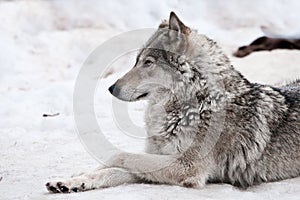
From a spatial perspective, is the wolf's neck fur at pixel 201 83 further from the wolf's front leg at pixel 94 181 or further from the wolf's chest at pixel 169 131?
the wolf's front leg at pixel 94 181

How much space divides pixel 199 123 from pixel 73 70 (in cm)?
463

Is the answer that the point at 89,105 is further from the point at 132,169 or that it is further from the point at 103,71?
the point at 132,169

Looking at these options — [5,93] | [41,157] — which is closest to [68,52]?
[5,93]

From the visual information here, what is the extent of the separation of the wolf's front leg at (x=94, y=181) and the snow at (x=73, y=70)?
0.29ft

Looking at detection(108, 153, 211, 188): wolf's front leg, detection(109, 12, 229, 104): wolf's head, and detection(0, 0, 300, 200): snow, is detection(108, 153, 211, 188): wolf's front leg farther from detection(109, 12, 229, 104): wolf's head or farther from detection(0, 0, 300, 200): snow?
detection(109, 12, 229, 104): wolf's head

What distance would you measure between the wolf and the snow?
0.12m

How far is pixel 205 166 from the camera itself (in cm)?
413

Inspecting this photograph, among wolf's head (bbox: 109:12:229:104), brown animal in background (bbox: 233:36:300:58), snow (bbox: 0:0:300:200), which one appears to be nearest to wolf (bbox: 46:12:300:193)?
wolf's head (bbox: 109:12:229:104)

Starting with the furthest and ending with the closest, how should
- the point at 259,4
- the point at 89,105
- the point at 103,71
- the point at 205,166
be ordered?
the point at 259,4
the point at 103,71
the point at 89,105
the point at 205,166

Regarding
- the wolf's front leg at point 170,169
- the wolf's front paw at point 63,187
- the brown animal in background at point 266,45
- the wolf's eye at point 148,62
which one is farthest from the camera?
the brown animal in background at point 266,45

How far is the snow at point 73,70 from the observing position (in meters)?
4.18

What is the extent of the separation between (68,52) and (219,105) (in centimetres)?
498

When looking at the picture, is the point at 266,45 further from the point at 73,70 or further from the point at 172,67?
the point at 172,67

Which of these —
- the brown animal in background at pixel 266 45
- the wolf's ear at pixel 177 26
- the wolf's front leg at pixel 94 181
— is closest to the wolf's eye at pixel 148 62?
the wolf's ear at pixel 177 26
